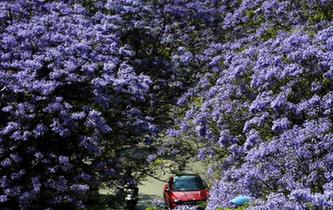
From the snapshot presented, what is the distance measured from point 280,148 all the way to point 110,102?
458cm

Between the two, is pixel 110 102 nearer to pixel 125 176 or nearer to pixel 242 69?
pixel 125 176

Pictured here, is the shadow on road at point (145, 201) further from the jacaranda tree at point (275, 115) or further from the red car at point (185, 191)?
the jacaranda tree at point (275, 115)

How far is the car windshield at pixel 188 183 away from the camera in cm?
1691

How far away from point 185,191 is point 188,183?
32 cm

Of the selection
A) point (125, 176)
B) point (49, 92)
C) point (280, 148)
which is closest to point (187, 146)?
point (125, 176)

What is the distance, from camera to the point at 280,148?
955 cm

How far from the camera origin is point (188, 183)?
17.1m

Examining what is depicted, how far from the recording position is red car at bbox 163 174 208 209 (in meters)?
16.5

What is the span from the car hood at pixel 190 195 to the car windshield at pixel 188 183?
0.15m

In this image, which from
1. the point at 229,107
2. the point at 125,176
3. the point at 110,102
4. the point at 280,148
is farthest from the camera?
the point at 125,176

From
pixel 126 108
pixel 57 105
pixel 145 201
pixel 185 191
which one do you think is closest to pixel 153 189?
pixel 145 201

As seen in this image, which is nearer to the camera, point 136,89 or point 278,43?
point 278,43

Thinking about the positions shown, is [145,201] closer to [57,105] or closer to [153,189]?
[153,189]

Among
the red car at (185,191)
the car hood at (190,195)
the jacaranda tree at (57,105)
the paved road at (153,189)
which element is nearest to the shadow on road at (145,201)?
the paved road at (153,189)
